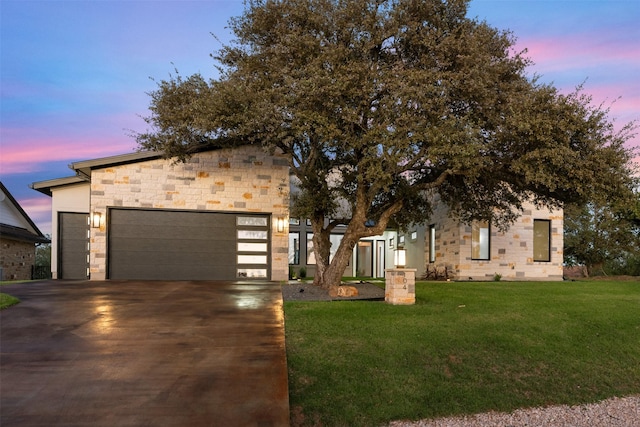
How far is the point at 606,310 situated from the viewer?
29.9 feet

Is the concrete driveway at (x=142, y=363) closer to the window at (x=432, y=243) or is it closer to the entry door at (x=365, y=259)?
the window at (x=432, y=243)

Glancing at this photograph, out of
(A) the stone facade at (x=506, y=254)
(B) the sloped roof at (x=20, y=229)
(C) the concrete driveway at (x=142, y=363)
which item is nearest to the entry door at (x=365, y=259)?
(A) the stone facade at (x=506, y=254)

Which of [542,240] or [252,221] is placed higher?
[252,221]

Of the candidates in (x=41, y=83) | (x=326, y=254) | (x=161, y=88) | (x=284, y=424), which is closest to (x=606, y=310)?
(x=326, y=254)

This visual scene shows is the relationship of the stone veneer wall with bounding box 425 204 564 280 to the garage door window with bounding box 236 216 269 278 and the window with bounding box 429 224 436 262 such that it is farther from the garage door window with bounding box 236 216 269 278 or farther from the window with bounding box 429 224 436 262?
the garage door window with bounding box 236 216 269 278

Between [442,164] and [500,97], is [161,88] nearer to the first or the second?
[442,164]

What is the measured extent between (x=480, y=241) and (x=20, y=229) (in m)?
20.8

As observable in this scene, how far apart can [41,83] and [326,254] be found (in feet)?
37.0

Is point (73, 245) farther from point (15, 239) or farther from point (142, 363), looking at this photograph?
point (142, 363)

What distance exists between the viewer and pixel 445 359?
6.16 meters

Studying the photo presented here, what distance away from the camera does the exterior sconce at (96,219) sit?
12.7 meters

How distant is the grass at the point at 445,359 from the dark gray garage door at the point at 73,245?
10.2m

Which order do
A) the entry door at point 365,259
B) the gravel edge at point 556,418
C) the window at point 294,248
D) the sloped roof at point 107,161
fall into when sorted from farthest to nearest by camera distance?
the entry door at point 365,259, the window at point 294,248, the sloped roof at point 107,161, the gravel edge at point 556,418

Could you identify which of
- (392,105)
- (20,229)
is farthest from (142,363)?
(20,229)
